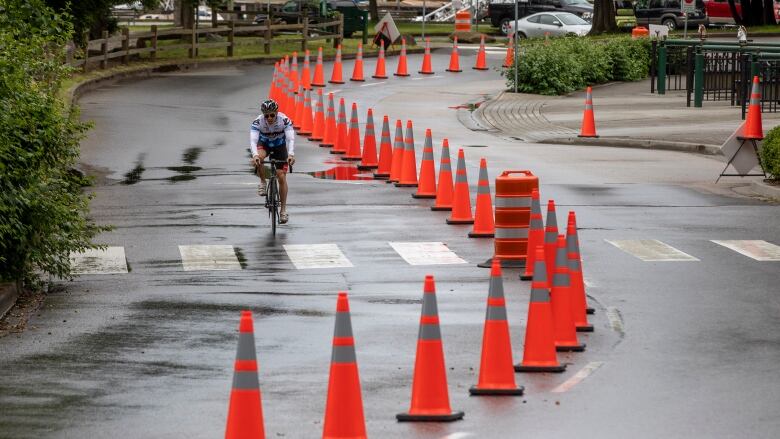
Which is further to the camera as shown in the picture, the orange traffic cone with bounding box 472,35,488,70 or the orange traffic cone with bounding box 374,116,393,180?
the orange traffic cone with bounding box 472,35,488,70

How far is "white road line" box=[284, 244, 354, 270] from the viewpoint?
16.1 meters

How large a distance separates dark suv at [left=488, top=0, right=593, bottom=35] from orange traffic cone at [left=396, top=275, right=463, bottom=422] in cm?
6216

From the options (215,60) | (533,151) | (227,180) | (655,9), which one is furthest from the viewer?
(655,9)

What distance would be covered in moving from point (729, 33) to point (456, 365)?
169 feet

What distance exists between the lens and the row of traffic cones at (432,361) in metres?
7.71


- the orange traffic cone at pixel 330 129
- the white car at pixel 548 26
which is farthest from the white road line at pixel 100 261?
the white car at pixel 548 26

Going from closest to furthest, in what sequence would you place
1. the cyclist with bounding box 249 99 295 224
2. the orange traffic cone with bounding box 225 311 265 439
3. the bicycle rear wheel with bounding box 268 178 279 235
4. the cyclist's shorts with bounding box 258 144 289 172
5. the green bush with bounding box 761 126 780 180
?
the orange traffic cone with bounding box 225 311 265 439 → the bicycle rear wheel with bounding box 268 178 279 235 → the cyclist with bounding box 249 99 295 224 → the cyclist's shorts with bounding box 258 144 289 172 → the green bush with bounding box 761 126 780 180

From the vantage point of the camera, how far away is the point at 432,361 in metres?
9.01

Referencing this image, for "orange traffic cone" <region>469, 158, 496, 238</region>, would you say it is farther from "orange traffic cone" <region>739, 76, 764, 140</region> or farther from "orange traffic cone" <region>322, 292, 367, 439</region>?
"orange traffic cone" <region>322, 292, 367, 439</region>

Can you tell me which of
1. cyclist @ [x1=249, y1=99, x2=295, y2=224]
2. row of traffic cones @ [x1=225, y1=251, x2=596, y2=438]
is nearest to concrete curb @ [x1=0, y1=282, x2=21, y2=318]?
row of traffic cones @ [x1=225, y1=251, x2=596, y2=438]

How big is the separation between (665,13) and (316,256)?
188 feet

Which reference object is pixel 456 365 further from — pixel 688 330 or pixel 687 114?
pixel 687 114

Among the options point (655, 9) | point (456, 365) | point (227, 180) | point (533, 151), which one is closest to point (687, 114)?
point (533, 151)

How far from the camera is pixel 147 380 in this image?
34.7 ft
